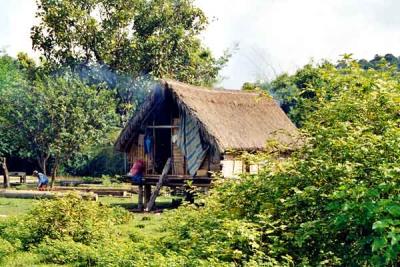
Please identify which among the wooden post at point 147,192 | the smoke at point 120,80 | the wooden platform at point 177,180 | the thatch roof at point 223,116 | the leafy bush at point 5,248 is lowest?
the leafy bush at point 5,248

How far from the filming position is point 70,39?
111 feet

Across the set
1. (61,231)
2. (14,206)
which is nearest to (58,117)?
(14,206)

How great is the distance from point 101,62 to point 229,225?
29088mm

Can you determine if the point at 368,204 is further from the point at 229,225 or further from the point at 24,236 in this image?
the point at 24,236

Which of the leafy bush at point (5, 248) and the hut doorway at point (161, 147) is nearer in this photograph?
the leafy bush at point (5, 248)

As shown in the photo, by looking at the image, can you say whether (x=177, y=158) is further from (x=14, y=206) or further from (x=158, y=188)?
(x=14, y=206)

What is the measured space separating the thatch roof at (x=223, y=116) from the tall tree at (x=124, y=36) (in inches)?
483

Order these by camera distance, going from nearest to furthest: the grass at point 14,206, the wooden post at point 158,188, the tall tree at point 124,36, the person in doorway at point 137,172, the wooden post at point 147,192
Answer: the grass at point 14,206 → the wooden post at point 158,188 → the person in doorway at point 137,172 → the wooden post at point 147,192 → the tall tree at point 124,36

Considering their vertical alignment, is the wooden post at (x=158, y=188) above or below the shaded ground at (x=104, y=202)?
above

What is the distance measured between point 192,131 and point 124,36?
1663 centimetres

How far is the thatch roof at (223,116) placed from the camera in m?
18.8

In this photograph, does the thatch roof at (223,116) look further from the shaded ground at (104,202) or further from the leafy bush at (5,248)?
the leafy bush at (5,248)

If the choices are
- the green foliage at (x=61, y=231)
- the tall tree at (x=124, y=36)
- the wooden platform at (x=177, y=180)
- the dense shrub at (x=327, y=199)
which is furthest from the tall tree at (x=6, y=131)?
the dense shrub at (x=327, y=199)

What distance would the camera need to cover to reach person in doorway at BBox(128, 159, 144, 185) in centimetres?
2028
